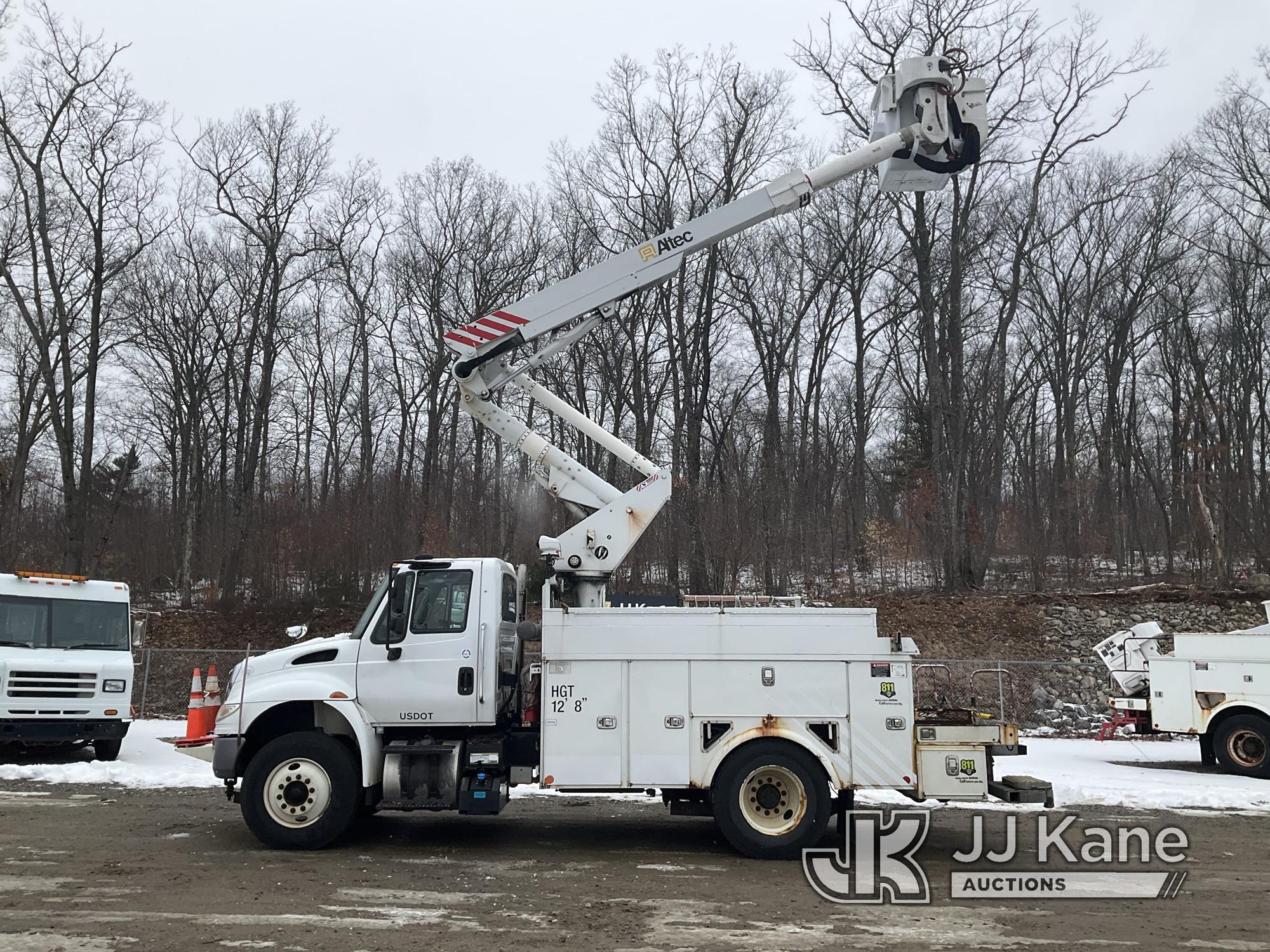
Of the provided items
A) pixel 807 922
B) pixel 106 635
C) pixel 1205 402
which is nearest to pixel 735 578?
pixel 106 635

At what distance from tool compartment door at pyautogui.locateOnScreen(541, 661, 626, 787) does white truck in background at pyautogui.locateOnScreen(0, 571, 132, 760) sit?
8437 millimetres

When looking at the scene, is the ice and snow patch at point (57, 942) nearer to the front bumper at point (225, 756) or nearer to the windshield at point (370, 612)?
the front bumper at point (225, 756)

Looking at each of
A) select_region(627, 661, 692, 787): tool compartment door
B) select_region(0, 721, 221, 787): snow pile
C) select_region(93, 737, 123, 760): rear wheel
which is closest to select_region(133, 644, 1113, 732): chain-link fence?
select_region(0, 721, 221, 787): snow pile

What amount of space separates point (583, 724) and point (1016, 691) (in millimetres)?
15071

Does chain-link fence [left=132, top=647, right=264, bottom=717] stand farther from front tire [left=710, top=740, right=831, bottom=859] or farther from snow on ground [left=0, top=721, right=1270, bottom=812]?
front tire [left=710, top=740, right=831, bottom=859]

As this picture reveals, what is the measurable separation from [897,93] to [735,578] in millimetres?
16682

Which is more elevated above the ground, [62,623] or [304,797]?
[62,623]

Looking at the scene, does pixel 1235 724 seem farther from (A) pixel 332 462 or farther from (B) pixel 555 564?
(A) pixel 332 462

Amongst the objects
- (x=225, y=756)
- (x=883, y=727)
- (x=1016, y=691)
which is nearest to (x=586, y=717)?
(x=883, y=727)

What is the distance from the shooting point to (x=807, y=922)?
6.84 m

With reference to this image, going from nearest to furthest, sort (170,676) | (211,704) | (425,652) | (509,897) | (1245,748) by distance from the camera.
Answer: (509,897) → (425,652) → (211,704) → (1245,748) → (170,676)

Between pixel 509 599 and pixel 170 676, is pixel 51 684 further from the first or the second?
pixel 170 676


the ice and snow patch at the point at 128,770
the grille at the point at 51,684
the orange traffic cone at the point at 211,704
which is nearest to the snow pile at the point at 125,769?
the ice and snow patch at the point at 128,770

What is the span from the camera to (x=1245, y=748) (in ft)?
45.6
